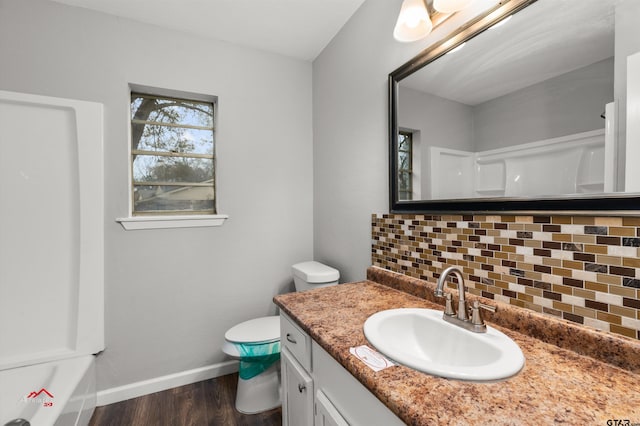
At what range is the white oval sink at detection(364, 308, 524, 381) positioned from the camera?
67 centimetres

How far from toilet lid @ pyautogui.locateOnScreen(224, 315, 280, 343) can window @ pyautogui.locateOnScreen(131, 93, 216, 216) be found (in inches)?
33.9

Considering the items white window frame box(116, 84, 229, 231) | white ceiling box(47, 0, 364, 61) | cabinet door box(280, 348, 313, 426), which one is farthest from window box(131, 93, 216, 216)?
cabinet door box(280, 348, 313, 426)

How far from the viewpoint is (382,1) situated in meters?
1.51

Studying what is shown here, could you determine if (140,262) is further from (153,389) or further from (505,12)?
(505,12)

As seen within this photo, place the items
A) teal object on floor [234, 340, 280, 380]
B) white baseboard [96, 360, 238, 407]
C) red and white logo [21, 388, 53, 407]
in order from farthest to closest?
white baseboard [96, 360, 238, 407] → teal object on floor [234, 340, 280, 380] → red and white logo [21, 388, 53, 407]

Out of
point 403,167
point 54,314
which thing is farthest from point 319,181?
point 54,314

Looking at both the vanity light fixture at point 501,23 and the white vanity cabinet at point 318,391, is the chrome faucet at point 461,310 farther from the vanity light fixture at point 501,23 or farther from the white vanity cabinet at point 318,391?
the vanity light fixture at point 501,23

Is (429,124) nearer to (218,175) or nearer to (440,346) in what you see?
(440,346)

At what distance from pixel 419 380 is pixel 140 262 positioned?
1835 millimetres

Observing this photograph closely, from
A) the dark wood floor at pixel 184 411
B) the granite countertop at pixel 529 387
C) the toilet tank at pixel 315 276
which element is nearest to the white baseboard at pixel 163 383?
the dark wood floor at pixel 184 411

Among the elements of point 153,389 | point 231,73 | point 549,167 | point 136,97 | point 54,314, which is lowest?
point 153,389

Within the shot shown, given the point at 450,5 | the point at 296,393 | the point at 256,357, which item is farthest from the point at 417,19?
the point at 256,357

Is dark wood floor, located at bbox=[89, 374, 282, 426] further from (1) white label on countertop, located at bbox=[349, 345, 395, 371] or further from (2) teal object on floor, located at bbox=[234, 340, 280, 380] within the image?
(1) white label on countertop, located at bbox=[349, 345, 395, 371]

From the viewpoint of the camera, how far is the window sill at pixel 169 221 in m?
1.78
